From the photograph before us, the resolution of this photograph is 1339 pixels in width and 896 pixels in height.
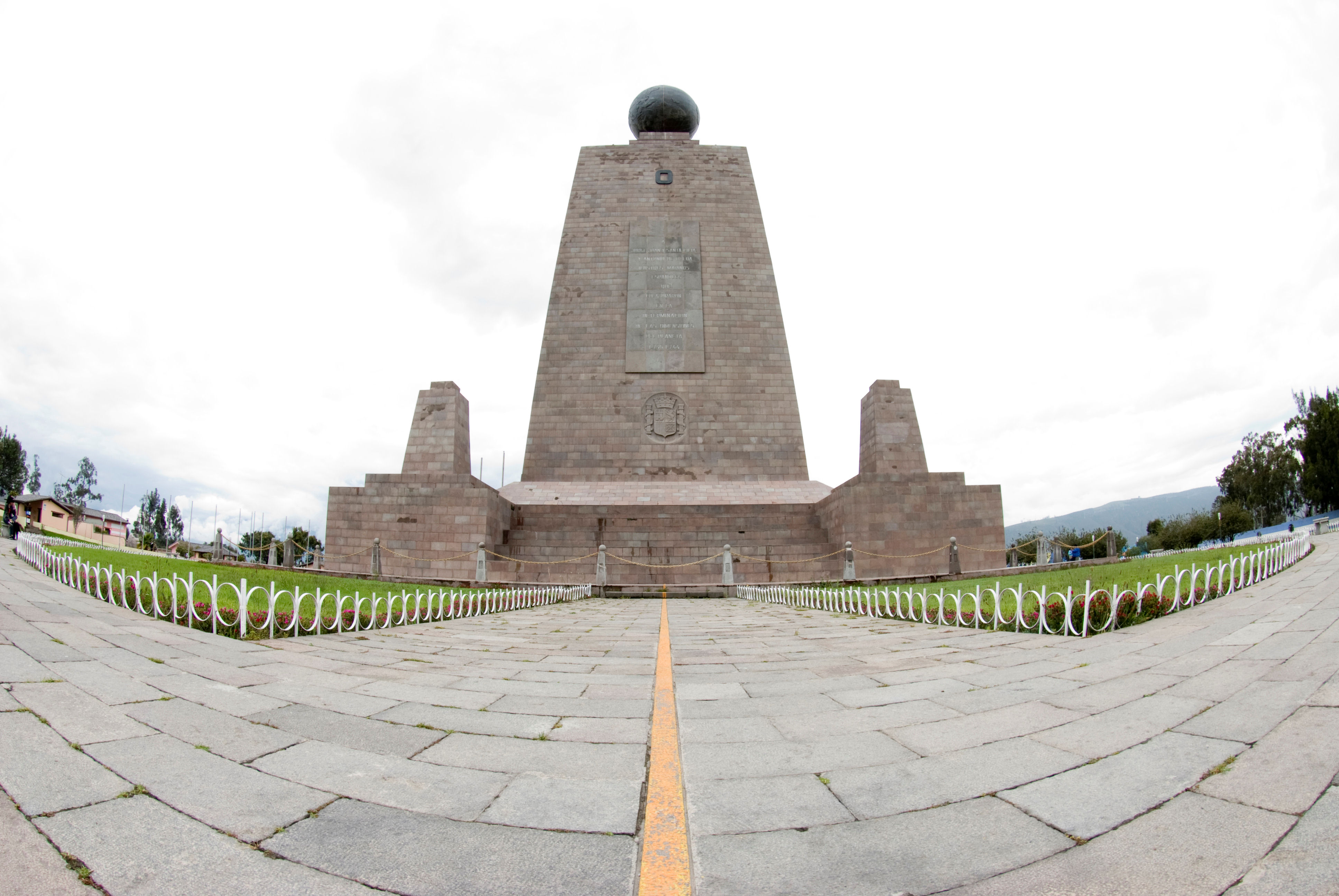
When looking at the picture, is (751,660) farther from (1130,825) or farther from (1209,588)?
(1209,588)

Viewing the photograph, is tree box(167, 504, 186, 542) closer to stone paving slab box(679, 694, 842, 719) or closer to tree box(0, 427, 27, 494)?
tree box(0, 427, 27, 494)

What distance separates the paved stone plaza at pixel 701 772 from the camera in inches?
71.7

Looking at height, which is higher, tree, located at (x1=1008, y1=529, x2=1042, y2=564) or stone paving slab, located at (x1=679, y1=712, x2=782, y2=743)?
tree, located at (x1=1008, y1=529, x2=1042, y2=564)

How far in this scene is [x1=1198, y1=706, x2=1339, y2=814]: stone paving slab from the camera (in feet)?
6.93

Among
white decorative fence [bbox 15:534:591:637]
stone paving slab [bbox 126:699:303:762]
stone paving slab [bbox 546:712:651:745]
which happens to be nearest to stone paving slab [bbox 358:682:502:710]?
stone paving slab [bbox 546:712:651:745]

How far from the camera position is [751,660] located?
5535mm

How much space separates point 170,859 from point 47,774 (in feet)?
3.22

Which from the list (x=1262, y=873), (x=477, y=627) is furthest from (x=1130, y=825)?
(x=477, y=627)

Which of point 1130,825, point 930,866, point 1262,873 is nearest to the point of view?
point 1262,873

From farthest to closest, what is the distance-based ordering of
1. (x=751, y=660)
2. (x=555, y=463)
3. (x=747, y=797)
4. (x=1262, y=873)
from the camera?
(x=555, y=463) < (x=751, y=660) < (x=747, y=797) < (x=1262, y=873)

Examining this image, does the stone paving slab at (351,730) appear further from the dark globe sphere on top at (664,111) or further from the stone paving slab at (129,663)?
the dark globe sphere on top at (664,111)

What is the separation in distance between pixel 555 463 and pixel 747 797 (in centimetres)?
2242

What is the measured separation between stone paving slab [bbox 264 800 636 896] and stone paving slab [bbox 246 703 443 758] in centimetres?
73

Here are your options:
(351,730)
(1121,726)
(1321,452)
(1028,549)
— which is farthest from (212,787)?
(1321,452)
